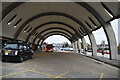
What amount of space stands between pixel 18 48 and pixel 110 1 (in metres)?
10.2

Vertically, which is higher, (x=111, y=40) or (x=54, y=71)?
(x=111, y=40)

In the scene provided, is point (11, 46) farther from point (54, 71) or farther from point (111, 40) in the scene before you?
point (111, 40)

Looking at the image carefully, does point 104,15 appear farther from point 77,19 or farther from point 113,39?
point 77,19

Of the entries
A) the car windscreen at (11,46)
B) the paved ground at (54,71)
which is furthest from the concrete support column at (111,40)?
the car windscreen at (11,46)

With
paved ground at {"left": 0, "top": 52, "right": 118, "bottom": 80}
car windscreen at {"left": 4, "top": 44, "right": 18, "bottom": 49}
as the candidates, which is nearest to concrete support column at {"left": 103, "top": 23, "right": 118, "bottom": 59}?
paved ground at {"left": 0, "top": 52, "right": 118, "bottom": 80}

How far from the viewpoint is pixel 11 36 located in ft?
75.4

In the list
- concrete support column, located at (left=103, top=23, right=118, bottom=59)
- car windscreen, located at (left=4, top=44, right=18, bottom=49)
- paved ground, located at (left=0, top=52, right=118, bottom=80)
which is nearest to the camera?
paved ground, located at (left=0, top=52, right=118, bottom=80)

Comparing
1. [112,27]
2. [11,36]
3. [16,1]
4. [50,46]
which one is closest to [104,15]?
[112,27]

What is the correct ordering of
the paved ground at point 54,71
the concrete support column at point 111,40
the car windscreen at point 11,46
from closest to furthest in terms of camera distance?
the paved ground at point 54,71 < the car windscreen at point 11,46 < the concrete support column at point 111,40

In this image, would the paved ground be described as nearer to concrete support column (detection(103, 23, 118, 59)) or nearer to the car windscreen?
the car windscreen

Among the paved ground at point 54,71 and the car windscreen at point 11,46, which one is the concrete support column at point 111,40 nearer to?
the paved ground at point 54,71

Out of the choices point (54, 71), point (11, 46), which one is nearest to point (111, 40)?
point (54, 71)

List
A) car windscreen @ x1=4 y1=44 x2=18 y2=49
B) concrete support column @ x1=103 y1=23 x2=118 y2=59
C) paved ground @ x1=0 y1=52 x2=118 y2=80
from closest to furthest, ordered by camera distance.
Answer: paved ground @ x1=0 y1=52 x2=118 y2=80 → car windscreen @ x1=4 y1=44 x2=18 y2=49 → concrete support column @ x1=103 y1=23 x2=118 y2=59

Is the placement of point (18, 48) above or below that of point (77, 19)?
below
